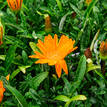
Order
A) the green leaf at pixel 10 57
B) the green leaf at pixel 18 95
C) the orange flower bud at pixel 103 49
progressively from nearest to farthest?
the green leaf at pixel 18 95 → the orange flower bud at pixel 103 49 → the green leaf at pixel 10 57

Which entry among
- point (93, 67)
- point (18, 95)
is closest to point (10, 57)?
point (18, 95)

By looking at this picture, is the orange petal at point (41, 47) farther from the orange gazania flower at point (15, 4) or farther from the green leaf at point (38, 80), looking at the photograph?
the orange gazania flower at point (15, 4)

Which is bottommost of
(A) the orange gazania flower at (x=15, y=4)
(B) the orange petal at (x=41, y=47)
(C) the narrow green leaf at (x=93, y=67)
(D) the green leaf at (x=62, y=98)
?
(D) the green leaf at (x=62, y=98)

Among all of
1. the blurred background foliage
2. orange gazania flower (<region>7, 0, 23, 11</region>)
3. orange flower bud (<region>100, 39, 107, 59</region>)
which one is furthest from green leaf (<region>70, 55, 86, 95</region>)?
orange gazania flower (<region>7, 0, 23, 11</region>)

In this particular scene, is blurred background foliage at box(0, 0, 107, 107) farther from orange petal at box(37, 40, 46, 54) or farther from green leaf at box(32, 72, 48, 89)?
orange petal at box(37, 40, 46, 54)

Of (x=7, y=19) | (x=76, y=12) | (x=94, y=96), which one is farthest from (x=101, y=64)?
(x=7, y=19)

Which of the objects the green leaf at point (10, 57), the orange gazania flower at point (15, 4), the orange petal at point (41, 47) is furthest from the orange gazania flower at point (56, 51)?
the orange gazania flower at point (15, 4)

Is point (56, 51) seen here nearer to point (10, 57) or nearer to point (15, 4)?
point (10, 57)
